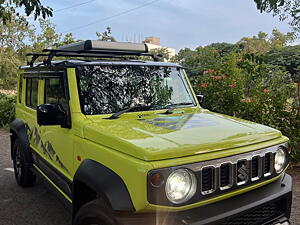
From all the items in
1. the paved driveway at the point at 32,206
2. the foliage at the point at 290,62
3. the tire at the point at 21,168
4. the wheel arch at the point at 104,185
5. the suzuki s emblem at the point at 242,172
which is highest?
the foliage at the point at 290,62

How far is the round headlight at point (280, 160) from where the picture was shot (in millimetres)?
2594

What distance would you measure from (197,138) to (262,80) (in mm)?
4182

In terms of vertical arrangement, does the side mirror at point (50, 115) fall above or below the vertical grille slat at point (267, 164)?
above

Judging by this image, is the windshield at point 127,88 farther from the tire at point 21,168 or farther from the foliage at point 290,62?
the foliage at point 290,62

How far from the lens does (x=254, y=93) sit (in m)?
5.76

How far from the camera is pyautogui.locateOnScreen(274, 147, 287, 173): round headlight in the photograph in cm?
259

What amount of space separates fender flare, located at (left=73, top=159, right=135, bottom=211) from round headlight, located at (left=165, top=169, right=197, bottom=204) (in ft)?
0.93

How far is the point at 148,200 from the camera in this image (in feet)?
6.32

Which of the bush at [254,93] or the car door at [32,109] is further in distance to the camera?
the bush at [254,93]

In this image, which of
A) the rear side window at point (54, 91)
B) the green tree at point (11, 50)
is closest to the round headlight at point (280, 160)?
the rear side window at point (54, 91)

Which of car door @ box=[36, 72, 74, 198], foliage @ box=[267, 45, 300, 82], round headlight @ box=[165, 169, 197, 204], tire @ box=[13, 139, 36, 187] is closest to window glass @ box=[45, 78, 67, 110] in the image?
car door @ box=[36, 72, 74, 198]

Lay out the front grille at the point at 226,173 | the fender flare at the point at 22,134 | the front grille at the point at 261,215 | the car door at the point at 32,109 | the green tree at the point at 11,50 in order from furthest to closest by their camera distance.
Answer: the green tree at the point at 11,50, the fender flare at the point at 22,134, the car door at the point at 32,109, the front grille at the point at 261,215, the front grille at the point at 226,173

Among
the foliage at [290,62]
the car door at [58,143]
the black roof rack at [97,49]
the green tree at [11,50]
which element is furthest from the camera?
the green tree at [11,50]

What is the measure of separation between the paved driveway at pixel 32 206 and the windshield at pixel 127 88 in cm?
174
